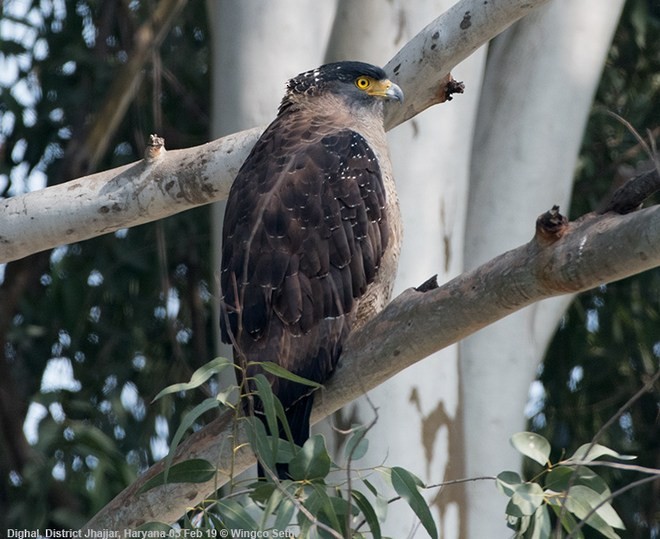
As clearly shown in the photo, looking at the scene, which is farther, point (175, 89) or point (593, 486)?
point (175, 89)

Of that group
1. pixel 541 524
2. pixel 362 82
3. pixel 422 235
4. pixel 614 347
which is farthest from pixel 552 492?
pixel 614 347

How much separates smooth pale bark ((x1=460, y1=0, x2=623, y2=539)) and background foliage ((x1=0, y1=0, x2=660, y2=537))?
3.94ft

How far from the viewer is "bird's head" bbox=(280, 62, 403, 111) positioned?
346 cm

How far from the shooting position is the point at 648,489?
20.1 feet

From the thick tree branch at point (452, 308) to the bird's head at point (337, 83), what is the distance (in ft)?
3.04

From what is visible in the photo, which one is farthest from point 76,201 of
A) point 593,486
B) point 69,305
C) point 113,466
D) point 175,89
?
point 175,89

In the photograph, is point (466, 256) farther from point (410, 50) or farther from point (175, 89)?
point (175, 89)

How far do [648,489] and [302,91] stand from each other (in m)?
3.42

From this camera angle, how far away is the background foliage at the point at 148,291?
5836mm

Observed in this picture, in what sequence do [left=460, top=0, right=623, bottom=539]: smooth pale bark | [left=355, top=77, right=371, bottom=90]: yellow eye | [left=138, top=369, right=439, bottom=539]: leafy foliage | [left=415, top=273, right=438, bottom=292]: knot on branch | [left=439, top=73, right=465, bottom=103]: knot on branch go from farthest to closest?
[left=460, top=0, right=623, bottom=539]: smooth pale bark
[left=355, top=77, right=371, bottom=90]: yellow eye
[left=439, top=73, right=465, bottom=103]: knot on branch
[left=415, top=273, right=438, bottom=292]: knot on branch
[left=138, top=369, right=439, bottom=539]: leafy foliage

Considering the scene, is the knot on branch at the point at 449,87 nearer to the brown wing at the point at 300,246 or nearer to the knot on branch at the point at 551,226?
the brown wing at the point at 300,246

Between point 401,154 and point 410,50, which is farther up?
point 401,154

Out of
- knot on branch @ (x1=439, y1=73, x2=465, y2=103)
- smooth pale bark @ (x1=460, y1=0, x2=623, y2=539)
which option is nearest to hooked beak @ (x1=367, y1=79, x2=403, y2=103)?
knot on branch @ (x1=439, y1=73, x2=465, y2=103)

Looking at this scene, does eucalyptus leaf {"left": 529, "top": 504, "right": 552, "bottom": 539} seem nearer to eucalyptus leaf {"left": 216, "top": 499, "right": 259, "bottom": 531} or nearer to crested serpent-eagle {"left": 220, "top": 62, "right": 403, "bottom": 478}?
eucalyptus leaf {"left": 216, "top": 499, "right": 259, "bottom": 531}
